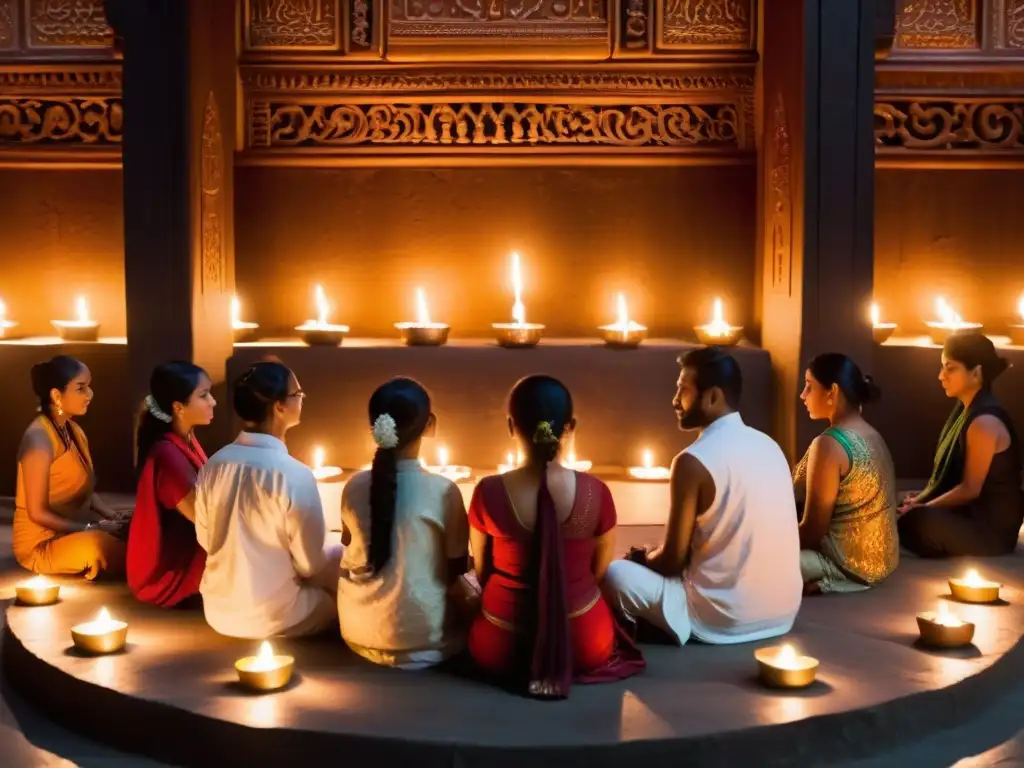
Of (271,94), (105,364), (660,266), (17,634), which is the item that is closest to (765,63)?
(660,266)

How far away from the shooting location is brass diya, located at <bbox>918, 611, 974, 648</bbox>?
452 cm

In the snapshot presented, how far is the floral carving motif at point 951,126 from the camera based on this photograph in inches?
314

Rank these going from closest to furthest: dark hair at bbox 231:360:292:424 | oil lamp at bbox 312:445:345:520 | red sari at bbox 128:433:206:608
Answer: dark hair at bbox 231:360:292:424 → red sari at bbox 128:433:206:608 → oil lamp at bbox 312:445:345:520

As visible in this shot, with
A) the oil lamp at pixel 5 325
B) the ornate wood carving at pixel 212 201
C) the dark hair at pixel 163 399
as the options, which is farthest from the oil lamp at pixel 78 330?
the dark hair at pixel 163 399

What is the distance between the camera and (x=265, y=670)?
409 centimetres

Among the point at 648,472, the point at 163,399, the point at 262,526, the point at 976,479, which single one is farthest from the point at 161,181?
the point at 976,479

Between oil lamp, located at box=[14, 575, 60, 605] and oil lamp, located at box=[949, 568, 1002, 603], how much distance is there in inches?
139

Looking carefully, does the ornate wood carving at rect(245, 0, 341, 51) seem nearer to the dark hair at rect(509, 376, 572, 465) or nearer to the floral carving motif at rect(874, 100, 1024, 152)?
the floral carving motif at rect(874, 100, 1024, 152)

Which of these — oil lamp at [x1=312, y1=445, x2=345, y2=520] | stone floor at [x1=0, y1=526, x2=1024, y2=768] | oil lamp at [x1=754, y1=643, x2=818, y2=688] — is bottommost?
stone floor at [x1=0, y1=526, x2=1024, y2=768]

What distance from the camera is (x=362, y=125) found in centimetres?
806

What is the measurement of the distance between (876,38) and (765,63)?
82cm

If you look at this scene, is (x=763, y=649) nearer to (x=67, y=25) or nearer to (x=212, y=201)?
(x=212, y=201)

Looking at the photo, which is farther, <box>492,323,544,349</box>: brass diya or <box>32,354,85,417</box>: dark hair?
<box>492,323,544,349</box>: brass diya

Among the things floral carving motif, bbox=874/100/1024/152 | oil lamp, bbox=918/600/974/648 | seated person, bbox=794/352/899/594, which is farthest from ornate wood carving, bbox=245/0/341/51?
A: oil lamp, bbox=918/600/974/648
